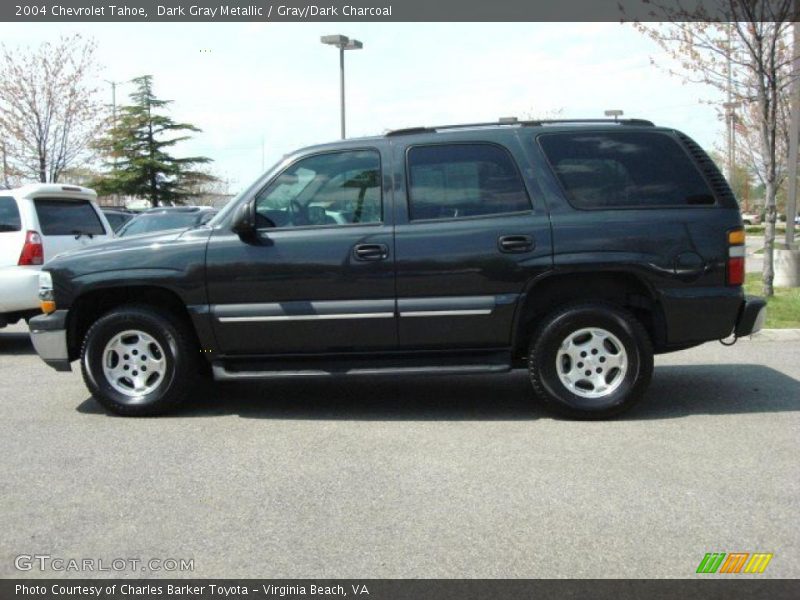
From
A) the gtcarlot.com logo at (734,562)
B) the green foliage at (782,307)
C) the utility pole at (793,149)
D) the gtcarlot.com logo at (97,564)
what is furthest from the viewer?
the utility pole at (793,149)

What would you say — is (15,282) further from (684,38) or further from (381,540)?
(684,38)

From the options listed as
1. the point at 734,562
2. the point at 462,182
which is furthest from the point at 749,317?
the point at 734,562

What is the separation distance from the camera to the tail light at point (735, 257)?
5738mm

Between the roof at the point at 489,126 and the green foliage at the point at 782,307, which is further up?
the roof at the point at 489,126

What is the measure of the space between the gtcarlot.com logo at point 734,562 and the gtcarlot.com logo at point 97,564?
7.33 feet

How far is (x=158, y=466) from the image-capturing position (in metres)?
4.93

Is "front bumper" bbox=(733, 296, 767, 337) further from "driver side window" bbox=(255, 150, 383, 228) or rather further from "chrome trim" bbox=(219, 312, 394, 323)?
"driver side window" bbox=(255, 150, 383, 228)

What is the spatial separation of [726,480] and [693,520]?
675 millimetres

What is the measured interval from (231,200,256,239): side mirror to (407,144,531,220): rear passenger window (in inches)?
44.5

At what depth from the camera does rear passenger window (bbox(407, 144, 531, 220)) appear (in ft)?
19.1

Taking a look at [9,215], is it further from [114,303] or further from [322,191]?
[322,191]

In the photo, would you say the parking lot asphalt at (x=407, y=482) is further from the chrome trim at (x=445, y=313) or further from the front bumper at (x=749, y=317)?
the chrome trim at (x=445, y=313)

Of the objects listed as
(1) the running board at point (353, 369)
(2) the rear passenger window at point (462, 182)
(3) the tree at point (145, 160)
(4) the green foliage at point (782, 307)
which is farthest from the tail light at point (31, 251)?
(3) the tree at point (145, 160)

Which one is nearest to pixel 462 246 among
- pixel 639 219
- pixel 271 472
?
pixel 639 219
